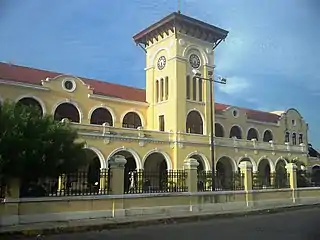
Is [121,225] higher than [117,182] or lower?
lower

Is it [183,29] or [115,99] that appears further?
[183,29]

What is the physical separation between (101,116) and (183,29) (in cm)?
940

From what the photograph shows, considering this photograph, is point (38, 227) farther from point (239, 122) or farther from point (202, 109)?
point (239, 122)

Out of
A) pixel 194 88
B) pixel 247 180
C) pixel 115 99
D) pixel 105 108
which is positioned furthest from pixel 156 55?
pixel 247 180

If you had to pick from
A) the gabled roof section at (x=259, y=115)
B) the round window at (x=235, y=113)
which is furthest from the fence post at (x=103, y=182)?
the gabled roof section at (x=259, y=115)

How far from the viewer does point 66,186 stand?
13.5 meters

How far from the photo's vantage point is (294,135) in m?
44.1

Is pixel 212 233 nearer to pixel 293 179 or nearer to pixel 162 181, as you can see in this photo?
pixel 162 181

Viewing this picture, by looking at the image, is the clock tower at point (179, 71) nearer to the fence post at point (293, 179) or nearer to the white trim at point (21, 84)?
the white trim at point (21, 84)

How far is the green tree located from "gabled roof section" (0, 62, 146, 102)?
12.6 m

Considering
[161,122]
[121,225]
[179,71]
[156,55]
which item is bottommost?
[121,225]

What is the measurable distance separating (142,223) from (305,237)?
213 inches

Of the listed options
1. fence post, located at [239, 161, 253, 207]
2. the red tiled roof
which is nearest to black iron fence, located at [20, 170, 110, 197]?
fence post, located at [239, 161, 253, 207]

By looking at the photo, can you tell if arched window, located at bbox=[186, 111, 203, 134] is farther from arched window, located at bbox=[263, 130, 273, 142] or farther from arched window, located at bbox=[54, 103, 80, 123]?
arched window, located at bbox=[263, 130, 273, 142]
